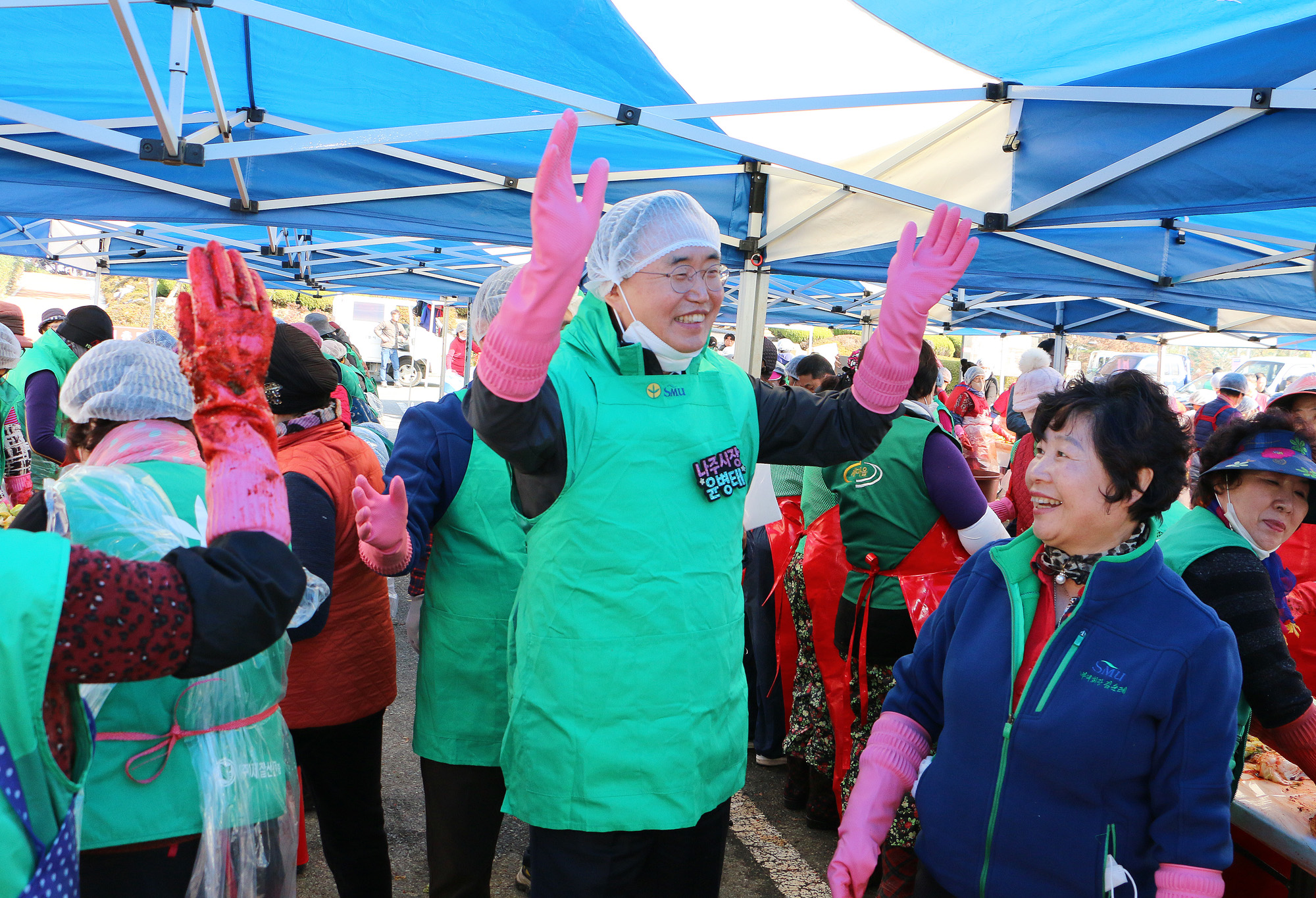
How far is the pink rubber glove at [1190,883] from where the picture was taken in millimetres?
1533

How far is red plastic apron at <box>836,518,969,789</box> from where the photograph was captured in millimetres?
3132

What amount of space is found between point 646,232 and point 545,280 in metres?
0.47

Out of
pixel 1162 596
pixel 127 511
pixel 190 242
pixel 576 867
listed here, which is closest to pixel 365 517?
pixel 127 511

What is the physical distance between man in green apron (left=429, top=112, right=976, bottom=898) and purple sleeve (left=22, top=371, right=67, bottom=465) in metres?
4.50

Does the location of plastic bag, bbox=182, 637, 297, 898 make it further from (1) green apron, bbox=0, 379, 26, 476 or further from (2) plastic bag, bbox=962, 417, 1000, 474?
(2) plastic bag, bbox=962, 417, 1000, 474

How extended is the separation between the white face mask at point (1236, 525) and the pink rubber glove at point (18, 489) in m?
5.33

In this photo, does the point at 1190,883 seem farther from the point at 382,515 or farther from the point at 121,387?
the point at 121,387

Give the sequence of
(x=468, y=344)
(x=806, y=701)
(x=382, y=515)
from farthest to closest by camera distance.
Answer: (x=468, y=344), (x=806, y=701), (x=382, y=515)

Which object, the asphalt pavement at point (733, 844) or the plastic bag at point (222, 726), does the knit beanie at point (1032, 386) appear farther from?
the plastic bag at point (222, 726)

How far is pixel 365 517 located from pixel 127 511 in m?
0.55

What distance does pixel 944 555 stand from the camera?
3.22 metres

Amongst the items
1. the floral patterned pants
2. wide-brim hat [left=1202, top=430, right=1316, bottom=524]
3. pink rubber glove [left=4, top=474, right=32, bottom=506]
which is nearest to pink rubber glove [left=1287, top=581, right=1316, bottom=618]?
wide-brim hat [left=1202, top=430, right=1316, bottom=524]

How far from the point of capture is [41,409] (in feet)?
16.6

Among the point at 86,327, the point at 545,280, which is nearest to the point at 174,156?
the point at 86,327
